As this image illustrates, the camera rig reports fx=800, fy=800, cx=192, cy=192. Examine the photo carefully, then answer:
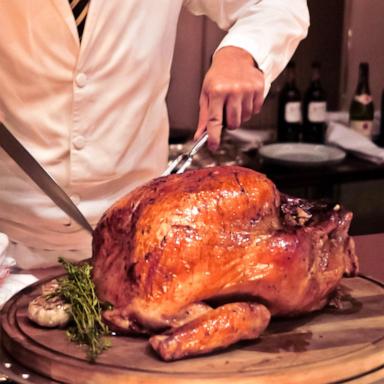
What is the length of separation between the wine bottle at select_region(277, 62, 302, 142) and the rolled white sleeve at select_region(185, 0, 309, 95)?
1.35m

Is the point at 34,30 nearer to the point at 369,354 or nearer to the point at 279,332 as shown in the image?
the point at 279,332

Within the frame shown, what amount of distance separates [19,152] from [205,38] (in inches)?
76.7

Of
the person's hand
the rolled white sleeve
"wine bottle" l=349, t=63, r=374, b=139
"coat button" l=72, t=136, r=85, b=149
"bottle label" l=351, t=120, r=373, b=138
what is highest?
the rolled white sleeve

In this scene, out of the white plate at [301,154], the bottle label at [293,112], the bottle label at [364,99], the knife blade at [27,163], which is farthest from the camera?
the bottle label at [364,99]

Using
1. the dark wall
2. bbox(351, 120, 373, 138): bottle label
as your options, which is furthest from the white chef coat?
the dark wall

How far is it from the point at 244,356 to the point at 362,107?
239 cm

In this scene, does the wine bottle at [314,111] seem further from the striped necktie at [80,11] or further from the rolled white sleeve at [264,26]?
the striped necktie at [80,11]

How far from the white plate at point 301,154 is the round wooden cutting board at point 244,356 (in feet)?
5.43

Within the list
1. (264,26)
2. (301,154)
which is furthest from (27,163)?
(301,154)

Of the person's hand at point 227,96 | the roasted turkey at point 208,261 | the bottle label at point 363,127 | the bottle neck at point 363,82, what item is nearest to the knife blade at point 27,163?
the roasted turkey at point 208,261

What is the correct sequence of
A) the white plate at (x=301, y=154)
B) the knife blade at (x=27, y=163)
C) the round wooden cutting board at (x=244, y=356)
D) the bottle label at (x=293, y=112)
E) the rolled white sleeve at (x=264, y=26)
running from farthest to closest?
1. the bottle label at (x=293, y=112)
2. the white plate at (x=301, y=154)
3. the rolled white sleeve at (x=264, y=26)
4. the knife blade at (x=27, y=163)
5. the round wooden cutting board at (x=244, y=356)

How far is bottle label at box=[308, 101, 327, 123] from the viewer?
3100 mm

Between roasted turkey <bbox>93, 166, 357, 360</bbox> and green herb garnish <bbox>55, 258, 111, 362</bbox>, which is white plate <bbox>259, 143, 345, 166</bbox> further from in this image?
green herb garnish <bbox>55, 258, 111, 362</bbox>

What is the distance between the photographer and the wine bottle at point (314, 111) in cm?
311
